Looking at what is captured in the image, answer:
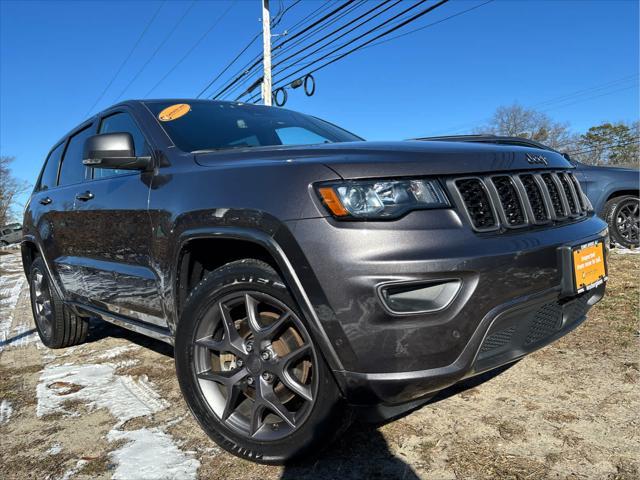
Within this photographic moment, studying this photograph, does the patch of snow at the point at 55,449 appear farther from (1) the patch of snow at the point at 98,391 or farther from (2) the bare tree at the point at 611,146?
(2) the bare tree at the point at 611,146

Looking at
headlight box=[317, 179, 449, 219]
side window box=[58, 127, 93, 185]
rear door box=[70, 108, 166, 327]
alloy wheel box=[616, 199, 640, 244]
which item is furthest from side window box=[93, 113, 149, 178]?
alloy wheel box=[616, 199, 640, 244]

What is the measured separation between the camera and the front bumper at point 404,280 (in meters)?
1.58

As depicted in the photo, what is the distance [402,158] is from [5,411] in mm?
2693

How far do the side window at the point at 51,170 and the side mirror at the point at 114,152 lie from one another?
6.29 feet

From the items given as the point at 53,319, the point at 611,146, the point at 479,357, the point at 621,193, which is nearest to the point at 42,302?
the point at 53,319

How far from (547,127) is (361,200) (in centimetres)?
4384

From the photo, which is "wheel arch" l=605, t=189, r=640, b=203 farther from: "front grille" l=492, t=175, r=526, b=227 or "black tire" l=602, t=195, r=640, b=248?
"front grille" l=492, t=175, r=526, b=227

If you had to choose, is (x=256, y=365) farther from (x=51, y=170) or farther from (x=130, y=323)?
(x=51, y=170)

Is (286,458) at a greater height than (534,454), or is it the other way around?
(286,458)

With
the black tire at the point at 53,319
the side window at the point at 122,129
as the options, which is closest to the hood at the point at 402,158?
the side window at the point at 122,129

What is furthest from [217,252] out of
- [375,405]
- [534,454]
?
[534,454]

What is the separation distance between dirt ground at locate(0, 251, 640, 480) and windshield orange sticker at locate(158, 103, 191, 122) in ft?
5.40

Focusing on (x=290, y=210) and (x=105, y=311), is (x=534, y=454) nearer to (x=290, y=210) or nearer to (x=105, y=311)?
(x=290, y=210)

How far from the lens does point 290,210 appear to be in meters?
1.74
